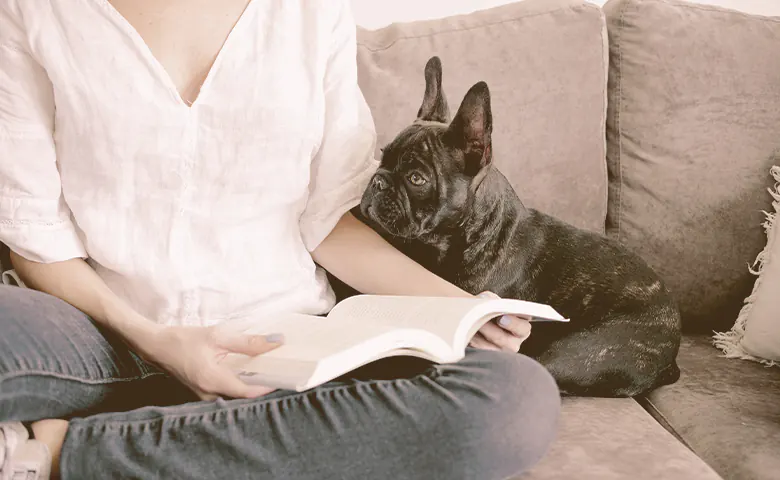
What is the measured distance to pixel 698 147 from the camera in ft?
5.43

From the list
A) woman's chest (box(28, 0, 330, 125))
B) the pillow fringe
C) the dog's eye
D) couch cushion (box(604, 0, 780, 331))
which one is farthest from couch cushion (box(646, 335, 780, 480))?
woman's chest (box(28, 0, 330, 125))

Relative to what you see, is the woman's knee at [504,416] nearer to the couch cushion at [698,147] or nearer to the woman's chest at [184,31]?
the woman's chest at [184,31]

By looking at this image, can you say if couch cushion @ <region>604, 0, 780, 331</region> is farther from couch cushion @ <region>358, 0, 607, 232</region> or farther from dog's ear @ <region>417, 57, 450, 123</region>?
dog's ear @ <region>417, 57, 450, 123</region>

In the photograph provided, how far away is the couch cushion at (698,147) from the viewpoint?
64.8 inches

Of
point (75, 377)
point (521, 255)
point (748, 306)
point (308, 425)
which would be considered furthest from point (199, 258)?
point (748, 306)

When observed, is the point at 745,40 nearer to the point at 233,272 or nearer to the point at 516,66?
the point at 516,66

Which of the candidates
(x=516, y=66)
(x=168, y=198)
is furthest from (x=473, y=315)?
(x=516, y=66)

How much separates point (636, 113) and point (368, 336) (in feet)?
3.55

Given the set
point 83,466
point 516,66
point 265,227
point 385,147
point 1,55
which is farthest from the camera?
point 516,66

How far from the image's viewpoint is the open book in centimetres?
85

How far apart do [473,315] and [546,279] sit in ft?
1.84

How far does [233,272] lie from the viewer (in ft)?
3.85

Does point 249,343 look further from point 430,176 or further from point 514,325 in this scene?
point 430,176

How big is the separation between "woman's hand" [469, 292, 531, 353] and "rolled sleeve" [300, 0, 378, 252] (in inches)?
13.1
